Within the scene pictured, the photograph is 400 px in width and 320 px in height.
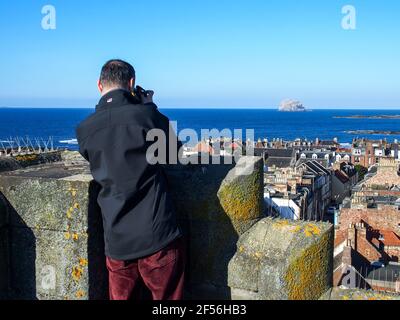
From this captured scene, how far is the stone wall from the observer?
412 centimetres

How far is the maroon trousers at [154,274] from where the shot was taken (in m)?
3.96

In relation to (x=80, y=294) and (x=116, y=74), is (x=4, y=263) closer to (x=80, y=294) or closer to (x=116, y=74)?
(x=80, y=294)

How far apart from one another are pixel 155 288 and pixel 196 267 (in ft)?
1.91

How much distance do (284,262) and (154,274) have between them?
1.03 meters

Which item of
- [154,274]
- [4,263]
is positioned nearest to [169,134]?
[154,274]

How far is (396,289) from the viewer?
22094 mm

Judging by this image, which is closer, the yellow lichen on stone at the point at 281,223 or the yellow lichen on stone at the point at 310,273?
the yellow lichen on stone at the point at 310,273

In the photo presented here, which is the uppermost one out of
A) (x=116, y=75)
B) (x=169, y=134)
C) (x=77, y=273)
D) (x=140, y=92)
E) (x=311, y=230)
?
(x=116, y=75)

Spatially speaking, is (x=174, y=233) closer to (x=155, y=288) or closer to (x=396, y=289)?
(x=155, y=288)

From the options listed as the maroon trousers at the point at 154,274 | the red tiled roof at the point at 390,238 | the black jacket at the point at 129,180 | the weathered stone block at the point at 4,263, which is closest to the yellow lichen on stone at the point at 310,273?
the maroon trousers at the point at 154,274

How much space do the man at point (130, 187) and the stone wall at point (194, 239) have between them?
0.96 feet

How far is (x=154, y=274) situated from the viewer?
3.98m

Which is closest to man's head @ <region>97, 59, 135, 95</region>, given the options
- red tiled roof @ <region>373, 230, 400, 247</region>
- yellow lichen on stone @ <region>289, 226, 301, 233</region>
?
yellow lichen on stone @ <region>289, 226, 301, 233</region>

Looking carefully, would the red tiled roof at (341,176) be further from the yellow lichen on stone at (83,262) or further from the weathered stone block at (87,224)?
the yellow lichen on stone at (83,262)
